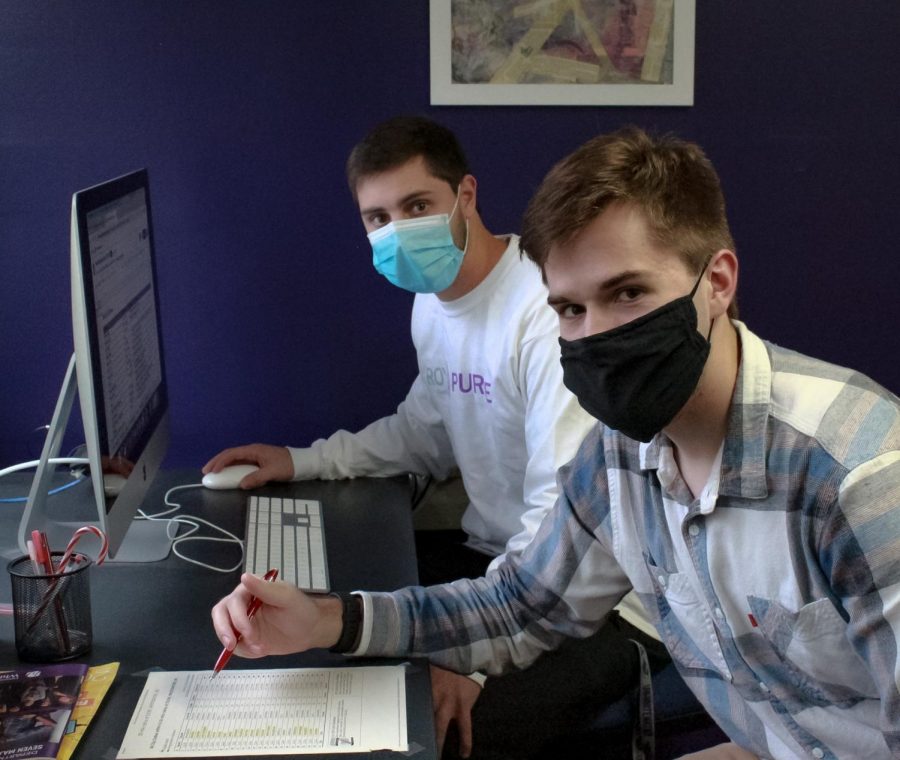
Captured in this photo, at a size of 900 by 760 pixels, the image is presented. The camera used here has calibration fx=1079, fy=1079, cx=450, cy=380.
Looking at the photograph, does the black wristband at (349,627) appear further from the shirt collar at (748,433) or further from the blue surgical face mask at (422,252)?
the blue surgical face mask at (422,252)

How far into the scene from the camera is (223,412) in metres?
2.41

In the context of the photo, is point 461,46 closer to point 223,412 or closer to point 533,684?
point 223,412

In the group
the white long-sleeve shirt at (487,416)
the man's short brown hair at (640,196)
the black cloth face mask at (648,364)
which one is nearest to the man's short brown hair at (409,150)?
the white long-sleeve shirt at (487,416)

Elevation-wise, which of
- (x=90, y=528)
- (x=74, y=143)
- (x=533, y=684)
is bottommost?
(x=533, y=684)

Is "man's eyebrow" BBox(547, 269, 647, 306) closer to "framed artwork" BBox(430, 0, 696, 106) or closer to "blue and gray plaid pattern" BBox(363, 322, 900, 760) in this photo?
"blue and gray plaid pattern" BBox(363, 322, 900, 760)

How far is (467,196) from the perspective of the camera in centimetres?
210

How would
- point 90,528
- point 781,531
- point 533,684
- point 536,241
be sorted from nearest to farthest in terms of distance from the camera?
point 781,531, point 536,241, point 90,528, point 533,684

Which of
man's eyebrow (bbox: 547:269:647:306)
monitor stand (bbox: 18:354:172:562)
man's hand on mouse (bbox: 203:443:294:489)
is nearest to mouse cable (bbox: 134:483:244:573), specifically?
monitor stand (bbox: 18:354:172:562)

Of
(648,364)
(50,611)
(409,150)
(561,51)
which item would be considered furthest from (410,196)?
(50,611)

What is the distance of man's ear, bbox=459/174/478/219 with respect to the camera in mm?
2088

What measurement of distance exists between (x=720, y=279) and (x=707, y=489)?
9.5 inches

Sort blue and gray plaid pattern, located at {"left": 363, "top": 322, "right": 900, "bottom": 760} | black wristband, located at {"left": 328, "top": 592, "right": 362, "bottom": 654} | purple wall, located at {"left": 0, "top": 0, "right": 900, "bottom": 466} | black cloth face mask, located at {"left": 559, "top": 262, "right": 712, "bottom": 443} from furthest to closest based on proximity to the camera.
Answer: purple wall, located at {"left": 0, "top": 0, "right": 900, "bottom": 466} → black wristband, located at {"left": 328, "top": 592, "right": 362, "bottom": 654} → black cloth face mask, located at {"left": 559, "top": 262, "right": 712, "bottom": 443} → blue and gray plaid pattern, located at {"left": 363, "top": 322, "right": 900, "bottom": 760}

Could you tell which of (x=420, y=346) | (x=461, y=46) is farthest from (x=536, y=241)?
(x=461, y=46)

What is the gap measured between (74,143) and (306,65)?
20.1 inches
